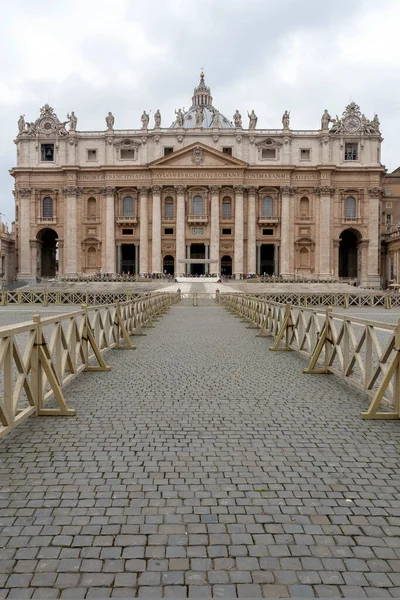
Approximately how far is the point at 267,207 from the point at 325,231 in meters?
9.23

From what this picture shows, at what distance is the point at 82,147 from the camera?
228ft

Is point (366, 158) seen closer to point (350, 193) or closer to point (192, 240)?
point (350, 193)

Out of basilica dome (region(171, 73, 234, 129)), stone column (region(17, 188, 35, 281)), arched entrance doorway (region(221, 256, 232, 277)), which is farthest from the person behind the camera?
basilica dome (region(171, 73, 234, 129))

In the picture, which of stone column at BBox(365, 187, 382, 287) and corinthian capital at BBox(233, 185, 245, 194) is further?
stone column at BBox(365, 187, 382, 287)

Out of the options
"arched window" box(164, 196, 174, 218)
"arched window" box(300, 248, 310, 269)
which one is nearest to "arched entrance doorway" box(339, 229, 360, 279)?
"arched window" box(300, 248, 310, 269)

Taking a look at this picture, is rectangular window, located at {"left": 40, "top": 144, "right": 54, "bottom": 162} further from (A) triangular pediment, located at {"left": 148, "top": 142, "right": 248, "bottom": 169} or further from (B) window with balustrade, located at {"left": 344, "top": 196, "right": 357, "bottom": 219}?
(B) window with balustrade, located at {"left": 344, "top": 196, "right": 357, "bottom": 219}

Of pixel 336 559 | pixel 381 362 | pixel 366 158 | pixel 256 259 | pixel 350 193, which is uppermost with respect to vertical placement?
pixel 366 158

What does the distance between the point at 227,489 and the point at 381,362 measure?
11.5 feet

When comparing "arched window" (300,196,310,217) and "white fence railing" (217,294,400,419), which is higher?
"arched window" (300,196,310,217)

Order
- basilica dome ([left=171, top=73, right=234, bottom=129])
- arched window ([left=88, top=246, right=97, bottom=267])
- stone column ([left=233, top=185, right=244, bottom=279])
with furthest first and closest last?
basilica dome ([left=171, top=73, right=234, bottom=129])
arched window ([left=88, top=246, right=97, bottom=267])
stone column ([left=233, top=185, right=244, bottom=279])

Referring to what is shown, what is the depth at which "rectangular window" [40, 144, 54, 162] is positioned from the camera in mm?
69969

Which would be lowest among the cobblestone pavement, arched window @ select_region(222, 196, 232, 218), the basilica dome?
the cobblestone pavement

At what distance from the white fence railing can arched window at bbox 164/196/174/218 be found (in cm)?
5587

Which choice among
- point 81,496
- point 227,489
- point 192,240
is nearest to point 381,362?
point 227,489
